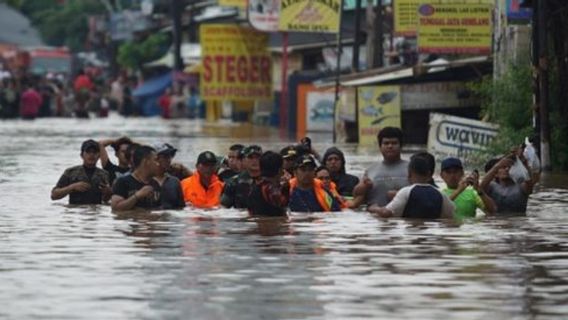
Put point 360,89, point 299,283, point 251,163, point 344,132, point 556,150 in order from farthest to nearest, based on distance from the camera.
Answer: point 344,132 → point 360,89 → point 556,150 → point 251,163 → point 299,283

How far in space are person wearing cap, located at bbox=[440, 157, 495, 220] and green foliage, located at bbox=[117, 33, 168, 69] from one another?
8301 cm

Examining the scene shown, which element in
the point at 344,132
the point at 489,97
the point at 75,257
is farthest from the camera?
the point at 344,132

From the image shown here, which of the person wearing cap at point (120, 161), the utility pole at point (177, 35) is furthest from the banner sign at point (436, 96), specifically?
the utility pole at point (177, 35)

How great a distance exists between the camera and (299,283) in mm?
14070

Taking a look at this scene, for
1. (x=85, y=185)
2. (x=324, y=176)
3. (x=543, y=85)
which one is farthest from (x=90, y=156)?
(x=543, y=85)

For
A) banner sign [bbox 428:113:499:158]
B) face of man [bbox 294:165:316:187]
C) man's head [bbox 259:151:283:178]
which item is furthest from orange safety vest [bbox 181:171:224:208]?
banner sign [bbox 428:113:499:158]

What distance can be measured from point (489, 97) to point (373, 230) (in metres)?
17.2

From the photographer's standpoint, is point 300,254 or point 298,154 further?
point 298,154

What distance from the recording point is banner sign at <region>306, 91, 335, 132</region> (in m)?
56.2

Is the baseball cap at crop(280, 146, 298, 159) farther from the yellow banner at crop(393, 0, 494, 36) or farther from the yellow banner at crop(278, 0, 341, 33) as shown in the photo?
the yellow banner at crop(278, 0, 341, 33)

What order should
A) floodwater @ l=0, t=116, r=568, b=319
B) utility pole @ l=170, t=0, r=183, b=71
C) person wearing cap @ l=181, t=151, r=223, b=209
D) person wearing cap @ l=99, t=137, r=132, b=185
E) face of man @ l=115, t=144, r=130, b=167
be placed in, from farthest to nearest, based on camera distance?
utility pole @ l=170, t=0, r=183, b=71 → person wearing cap @ l=99, t=137, r=132, b=185 → face of man @ l=115, t=144, r=130, b=167 → person wearing cap @ l=181, t=151, r=223, b=209 → floodwater @ l=0, t=116, r=568, b=319

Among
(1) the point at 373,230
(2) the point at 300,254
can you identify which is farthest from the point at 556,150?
(2) the point at 300,254

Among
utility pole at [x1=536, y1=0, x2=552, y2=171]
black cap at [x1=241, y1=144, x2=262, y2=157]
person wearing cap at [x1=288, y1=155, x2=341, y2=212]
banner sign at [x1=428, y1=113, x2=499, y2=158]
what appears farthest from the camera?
banner sign at [x1=428, y1=113, x2=499, y2=158]

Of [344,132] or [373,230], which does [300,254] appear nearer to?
[373,230]
